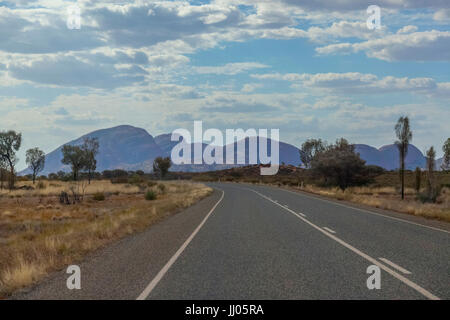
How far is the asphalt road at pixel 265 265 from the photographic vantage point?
6.48 m

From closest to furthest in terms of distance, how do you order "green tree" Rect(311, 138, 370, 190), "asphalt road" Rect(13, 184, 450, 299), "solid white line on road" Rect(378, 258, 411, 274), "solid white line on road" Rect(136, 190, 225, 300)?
"solid white line on road" Rect(136, 190, 225, 300) → "asphalt road" Rect(13, 184, 450, 299) → "solid white line on road" Rect(378, 258, 411, 274) → "green tree" Rect(311, 138, 370, 190)

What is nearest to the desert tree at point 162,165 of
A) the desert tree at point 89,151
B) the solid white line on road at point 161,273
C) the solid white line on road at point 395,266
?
the desert tree at point 89,151

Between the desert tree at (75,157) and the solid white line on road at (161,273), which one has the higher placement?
the desert tree at (75,157)

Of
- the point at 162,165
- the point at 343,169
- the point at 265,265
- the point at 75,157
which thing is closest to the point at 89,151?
the point at 75,157

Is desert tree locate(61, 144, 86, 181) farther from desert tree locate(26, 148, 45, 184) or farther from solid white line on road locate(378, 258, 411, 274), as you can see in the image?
solid white line on road locate(378, 258, 411, 274)

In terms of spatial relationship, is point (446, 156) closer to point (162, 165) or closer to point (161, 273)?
point (161, 273)

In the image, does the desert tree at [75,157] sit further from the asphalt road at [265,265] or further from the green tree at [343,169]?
the asphalt road at [265,265]

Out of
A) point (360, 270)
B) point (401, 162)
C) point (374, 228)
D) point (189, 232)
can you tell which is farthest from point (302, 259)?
point (401, 162)

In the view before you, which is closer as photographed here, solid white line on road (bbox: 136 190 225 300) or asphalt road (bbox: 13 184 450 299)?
solid white line on road (bbox: 136 190 225 300)

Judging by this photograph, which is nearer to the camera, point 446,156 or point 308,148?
point 446,156

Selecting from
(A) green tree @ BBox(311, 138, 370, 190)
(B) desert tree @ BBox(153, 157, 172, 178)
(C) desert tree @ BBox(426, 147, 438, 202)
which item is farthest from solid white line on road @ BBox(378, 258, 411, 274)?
(B) desert tree @ BBox(153, 157, 172, 178)

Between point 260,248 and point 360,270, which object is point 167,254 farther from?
point 360,270

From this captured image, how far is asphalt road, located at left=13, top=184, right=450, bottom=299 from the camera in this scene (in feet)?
21.3

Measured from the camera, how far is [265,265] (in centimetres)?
841
